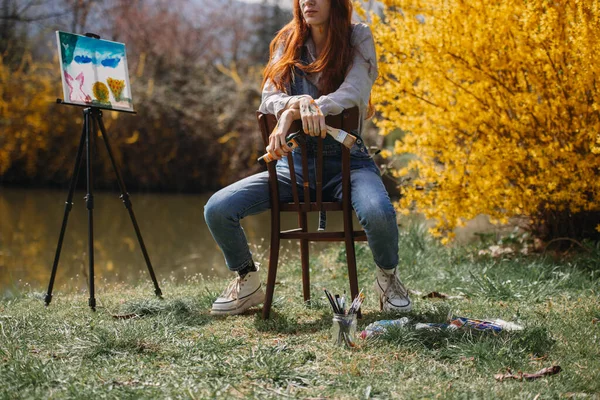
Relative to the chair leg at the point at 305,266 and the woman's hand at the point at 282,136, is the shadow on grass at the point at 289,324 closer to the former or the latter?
the chair leg at the point at 305,266

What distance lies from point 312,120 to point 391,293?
83cm

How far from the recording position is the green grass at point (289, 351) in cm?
180

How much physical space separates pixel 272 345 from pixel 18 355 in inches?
33.4

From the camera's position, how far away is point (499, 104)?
3732 millimetres

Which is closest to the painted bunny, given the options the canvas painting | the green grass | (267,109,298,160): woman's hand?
the canvas painting

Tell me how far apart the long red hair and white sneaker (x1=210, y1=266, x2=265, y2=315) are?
875 millimetres

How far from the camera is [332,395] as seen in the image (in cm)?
177

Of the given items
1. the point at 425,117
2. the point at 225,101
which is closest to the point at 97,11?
the point at 225,101

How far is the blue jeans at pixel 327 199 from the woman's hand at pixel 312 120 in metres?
0.27

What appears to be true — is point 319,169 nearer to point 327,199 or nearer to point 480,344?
point 327,199

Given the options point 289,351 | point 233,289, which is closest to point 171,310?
point 233,289

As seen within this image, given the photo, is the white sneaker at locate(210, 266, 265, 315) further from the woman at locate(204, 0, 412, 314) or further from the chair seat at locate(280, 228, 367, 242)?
the chair seat at locate(280, 228, 367, 242)

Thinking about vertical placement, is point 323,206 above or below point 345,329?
above

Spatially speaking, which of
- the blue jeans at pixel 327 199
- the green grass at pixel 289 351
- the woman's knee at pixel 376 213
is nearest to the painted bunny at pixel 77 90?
the blue jeans at pixel 327 199
